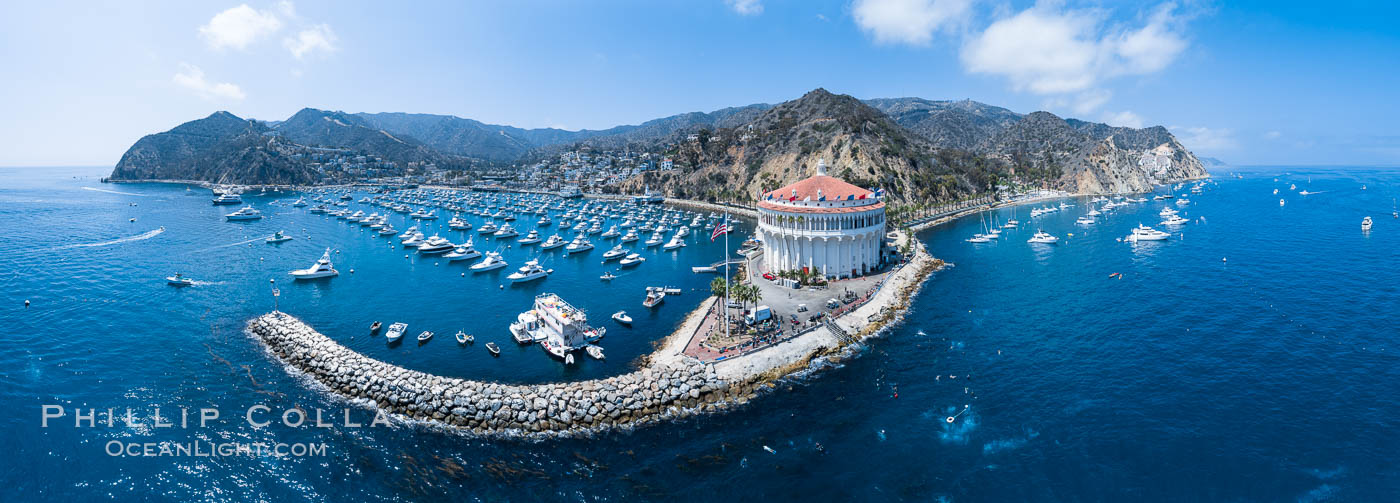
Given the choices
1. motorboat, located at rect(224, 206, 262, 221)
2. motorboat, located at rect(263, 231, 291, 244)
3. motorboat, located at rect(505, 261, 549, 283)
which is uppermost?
motorboat, located at rect(224, 206, 262, 221)

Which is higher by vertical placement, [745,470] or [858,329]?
[858,329]

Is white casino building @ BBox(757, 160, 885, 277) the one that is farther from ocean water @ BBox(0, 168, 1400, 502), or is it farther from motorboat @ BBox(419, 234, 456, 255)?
motorboat @ BBox(419, 234, 456, 255)

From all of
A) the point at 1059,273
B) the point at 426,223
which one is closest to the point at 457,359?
the point at 1059,273

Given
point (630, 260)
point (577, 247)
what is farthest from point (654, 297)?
point (577, 247)

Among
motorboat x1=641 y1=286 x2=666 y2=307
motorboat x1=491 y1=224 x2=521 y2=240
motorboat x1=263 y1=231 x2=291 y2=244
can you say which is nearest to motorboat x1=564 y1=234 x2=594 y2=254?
motorboat x1=491 y1=224 x2=521 y2=240

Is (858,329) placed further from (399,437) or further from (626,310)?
(399,437)

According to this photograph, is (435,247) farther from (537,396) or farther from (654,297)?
(537,396)

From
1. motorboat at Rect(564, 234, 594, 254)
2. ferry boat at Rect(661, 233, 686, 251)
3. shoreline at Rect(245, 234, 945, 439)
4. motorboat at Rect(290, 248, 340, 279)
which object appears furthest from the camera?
ferry boat at Rect(661, 233, 686, 251)
